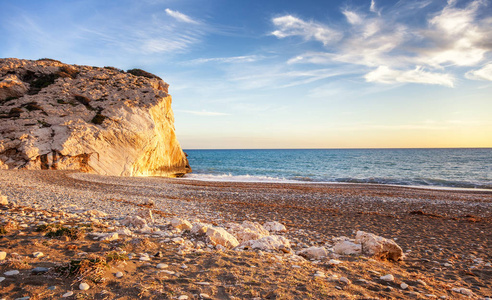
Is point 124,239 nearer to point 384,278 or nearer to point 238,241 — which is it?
point 238,241

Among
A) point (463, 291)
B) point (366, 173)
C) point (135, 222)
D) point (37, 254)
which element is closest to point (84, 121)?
point (135, 222)

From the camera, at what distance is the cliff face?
2764cm

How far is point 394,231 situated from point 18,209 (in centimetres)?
1304

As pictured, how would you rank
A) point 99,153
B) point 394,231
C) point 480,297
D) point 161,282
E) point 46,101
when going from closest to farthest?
point 161,282, point 480,297, point 394,231, point 99,153, point 46,101

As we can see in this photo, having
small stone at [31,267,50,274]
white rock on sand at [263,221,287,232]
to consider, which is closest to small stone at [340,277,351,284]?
white rock on sand at [263,221,287,232]

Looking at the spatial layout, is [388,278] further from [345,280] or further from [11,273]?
[11,273]

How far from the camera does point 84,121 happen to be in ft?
104

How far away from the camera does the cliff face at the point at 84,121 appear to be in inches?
1088

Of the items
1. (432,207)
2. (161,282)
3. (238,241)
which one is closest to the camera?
(161,282)

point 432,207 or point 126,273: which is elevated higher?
point 126,273

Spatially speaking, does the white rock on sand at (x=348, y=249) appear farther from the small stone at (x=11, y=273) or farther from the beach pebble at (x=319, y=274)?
the small stone at (x=11, y=273)

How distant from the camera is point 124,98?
121ft

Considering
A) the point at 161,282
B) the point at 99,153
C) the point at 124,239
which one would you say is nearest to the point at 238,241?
the point at 124,239

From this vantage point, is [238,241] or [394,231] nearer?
[238,241]
